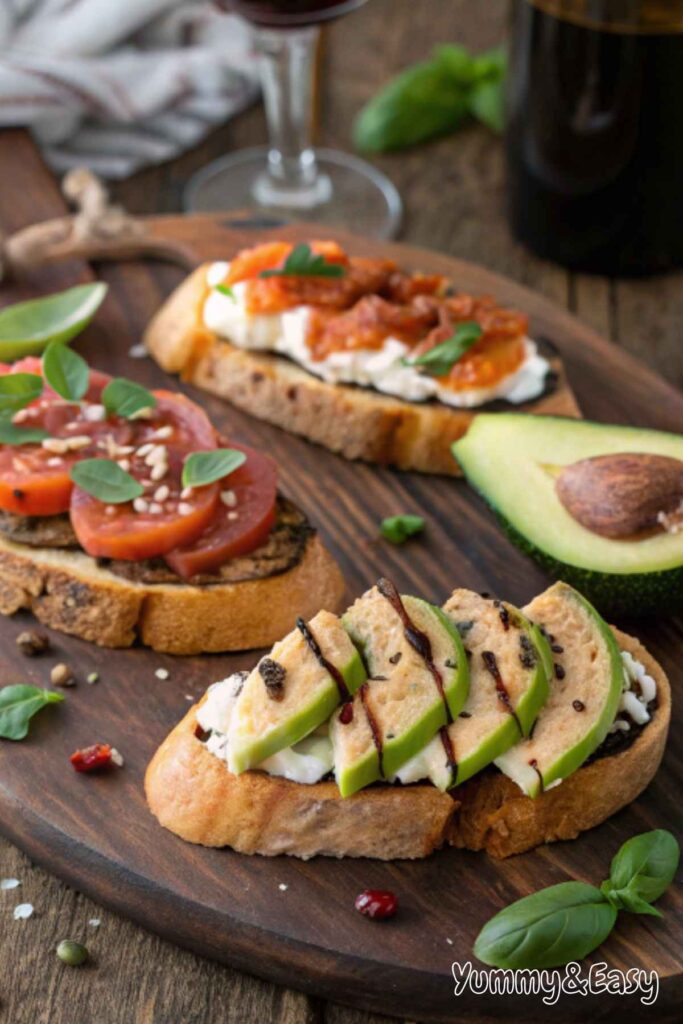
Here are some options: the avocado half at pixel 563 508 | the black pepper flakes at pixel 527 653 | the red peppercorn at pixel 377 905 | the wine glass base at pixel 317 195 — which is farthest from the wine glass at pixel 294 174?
the red peppercorn at pixel 377 905

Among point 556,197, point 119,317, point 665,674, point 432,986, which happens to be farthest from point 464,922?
point 556,197

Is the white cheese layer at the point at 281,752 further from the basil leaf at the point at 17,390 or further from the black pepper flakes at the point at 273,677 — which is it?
the basil leaf at the point at 17,390

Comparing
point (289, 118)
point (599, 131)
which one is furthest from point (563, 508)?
point (289, 118)

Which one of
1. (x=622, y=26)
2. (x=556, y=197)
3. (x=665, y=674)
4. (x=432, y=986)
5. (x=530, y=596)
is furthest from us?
(x=556, y=197)

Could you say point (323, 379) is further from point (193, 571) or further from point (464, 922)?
point (464, 922)

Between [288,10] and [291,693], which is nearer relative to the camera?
[291,693]

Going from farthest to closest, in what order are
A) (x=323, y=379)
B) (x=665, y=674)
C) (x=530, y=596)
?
(x=323, y=379)
(x=530, y=596)
(x=665, y=674)

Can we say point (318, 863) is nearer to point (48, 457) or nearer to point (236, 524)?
point (236, 524)
